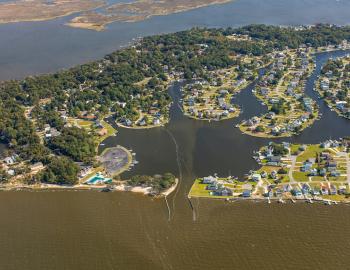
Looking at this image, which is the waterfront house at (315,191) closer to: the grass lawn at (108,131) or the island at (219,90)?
the island at (219,90)

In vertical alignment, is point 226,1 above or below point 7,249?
above

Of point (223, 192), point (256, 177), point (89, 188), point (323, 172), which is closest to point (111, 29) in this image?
point (89, 188)

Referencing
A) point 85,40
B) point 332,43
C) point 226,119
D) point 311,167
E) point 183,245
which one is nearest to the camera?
point 183,245

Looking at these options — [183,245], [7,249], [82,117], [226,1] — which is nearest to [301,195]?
[183,245]

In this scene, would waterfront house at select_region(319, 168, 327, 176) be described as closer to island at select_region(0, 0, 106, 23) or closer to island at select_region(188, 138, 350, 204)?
island at select_region(188, 138, 350, 204)

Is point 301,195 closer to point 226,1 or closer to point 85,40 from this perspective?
point 85,40

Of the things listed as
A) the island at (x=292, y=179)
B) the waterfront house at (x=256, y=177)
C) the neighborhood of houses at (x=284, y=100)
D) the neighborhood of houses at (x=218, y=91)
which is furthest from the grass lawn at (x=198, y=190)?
the neighborhood of houses at (x=218, y=91)
